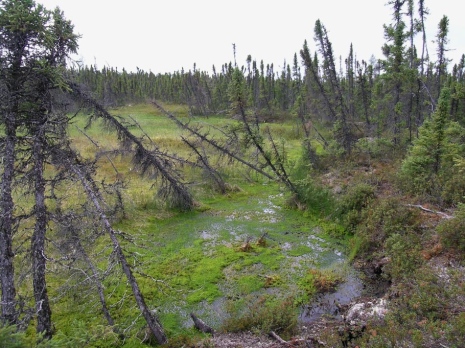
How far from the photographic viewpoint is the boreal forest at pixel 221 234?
690 centimetres

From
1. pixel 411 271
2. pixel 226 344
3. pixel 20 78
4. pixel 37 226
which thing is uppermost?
pixel 20 78

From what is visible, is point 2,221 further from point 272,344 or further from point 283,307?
point 283,307

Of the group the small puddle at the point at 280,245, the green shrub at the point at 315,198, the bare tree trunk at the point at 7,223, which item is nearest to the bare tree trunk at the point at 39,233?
the bare tree trunk at the point at 7,223

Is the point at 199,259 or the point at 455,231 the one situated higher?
the point at 455,231

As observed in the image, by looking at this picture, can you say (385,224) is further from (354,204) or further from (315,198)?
(315,198)

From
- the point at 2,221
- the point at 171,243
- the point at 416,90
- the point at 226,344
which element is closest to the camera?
the point at 2,221

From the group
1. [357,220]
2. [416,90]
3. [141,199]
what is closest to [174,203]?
[141,199]

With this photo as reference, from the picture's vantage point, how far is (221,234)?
15414mm

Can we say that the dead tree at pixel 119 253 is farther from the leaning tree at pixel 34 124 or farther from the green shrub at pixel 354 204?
the green shrub at pixel 354 204

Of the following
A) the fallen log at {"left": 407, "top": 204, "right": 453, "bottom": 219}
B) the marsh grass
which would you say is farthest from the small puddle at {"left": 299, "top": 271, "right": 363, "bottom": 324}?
the fallen log at {"left": 407, "top": 204, "right": 453, "bottom": 219}

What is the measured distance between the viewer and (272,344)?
7.64 metres

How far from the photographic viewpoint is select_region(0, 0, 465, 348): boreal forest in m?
6.90

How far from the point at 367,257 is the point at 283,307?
4.81 meters

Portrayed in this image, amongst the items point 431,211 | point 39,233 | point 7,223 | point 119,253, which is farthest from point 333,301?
point 7,223
